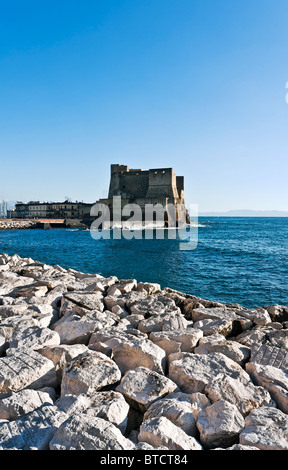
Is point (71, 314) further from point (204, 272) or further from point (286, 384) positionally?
point (204, 272)

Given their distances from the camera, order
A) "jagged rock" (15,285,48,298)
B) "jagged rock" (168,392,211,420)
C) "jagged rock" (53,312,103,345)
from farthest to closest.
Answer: "jagged rock" (15,285,48,298), "jagged rock" (53,312,103,345), "jagged rock" (168,392,211,420)

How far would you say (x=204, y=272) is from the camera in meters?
10.7

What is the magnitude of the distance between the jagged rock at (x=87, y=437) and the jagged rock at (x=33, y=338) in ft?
3.81

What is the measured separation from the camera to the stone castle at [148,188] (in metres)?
38.4

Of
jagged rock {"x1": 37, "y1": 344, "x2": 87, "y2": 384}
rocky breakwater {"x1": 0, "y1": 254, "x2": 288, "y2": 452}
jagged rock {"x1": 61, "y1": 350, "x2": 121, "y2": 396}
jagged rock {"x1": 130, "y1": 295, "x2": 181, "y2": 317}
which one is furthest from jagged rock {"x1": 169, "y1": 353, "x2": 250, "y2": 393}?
jagged rock {"x1": 130, "y1": 295, "x2": 181, "y2": 317}

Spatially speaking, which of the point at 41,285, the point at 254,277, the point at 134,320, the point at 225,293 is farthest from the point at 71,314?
the point at 254,277

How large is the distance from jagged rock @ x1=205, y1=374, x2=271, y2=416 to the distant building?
4949 cm

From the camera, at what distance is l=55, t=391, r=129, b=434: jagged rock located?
1843 mm

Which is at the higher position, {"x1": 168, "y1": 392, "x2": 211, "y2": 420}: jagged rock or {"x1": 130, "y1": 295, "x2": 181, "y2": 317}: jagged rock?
{"x1": 130, "y1": 295, "x2": 181, "y2": 317}: jagged rock

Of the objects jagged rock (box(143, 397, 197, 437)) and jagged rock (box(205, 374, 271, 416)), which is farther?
jagged rock (box(205, 374, 271, 416))

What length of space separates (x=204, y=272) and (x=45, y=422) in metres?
9.36

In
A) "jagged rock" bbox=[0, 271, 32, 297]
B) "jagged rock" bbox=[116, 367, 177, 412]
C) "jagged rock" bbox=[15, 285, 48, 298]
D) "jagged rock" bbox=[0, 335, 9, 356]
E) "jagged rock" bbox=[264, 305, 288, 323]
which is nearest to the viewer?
"jagged rock" bbox=[116, 367, 177, 412]

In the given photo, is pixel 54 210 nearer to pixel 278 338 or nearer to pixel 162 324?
pixel 162 324

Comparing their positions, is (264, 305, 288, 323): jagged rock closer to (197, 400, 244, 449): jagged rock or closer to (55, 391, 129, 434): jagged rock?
(197, 400, 244, 449): jagged rock
